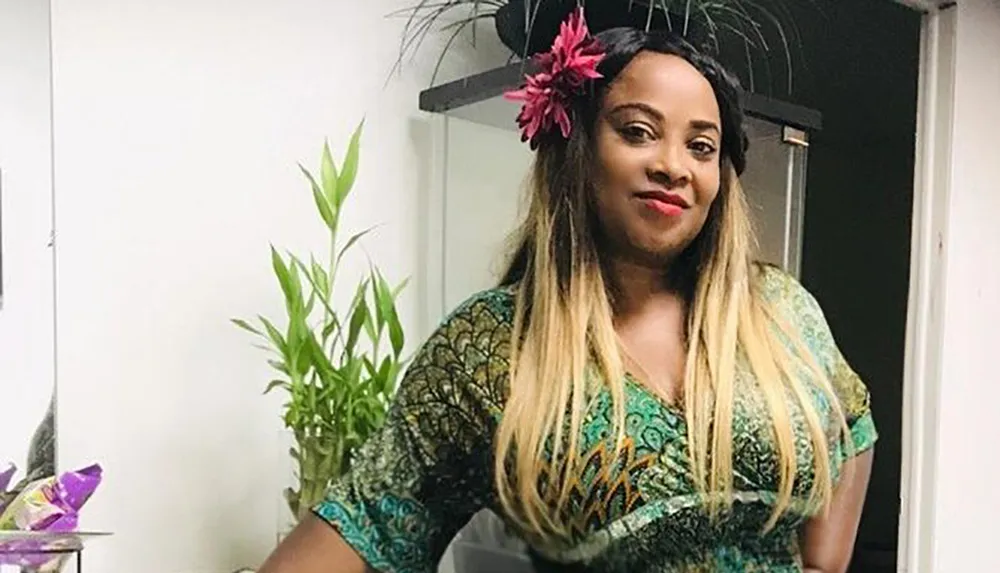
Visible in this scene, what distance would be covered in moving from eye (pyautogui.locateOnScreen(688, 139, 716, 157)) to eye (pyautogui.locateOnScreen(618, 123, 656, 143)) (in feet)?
0.09

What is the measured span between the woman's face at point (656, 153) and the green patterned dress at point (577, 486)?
0.32 ft

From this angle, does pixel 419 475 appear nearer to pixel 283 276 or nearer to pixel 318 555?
pixel 318 555

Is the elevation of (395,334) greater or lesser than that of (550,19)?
lesser

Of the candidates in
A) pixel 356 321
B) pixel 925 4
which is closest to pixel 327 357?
pixel 356 321

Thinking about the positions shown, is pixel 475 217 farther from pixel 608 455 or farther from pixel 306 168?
pixel 608 455

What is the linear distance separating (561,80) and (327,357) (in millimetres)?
279

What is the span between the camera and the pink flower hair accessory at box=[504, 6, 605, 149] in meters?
0.72

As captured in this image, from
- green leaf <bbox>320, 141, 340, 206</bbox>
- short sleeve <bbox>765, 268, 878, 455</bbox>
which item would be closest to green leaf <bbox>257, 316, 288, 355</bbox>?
green leaf <bbox>320, 141, 340, 206</bbox>

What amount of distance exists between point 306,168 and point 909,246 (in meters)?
0.54

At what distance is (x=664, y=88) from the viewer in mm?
713

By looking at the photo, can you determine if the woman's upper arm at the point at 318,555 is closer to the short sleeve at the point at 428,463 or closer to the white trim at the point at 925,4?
the short sleeve at the point at 428,463

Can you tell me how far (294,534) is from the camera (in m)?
0.73

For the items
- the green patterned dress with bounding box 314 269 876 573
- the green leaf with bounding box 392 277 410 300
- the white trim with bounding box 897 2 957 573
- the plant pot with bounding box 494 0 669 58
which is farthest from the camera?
the white trim with bounding box 897 2 957 573

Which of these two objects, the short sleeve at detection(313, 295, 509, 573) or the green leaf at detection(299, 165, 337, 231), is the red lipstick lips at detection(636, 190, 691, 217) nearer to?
the short sleeve at detection(313, 295, 509, 573)
